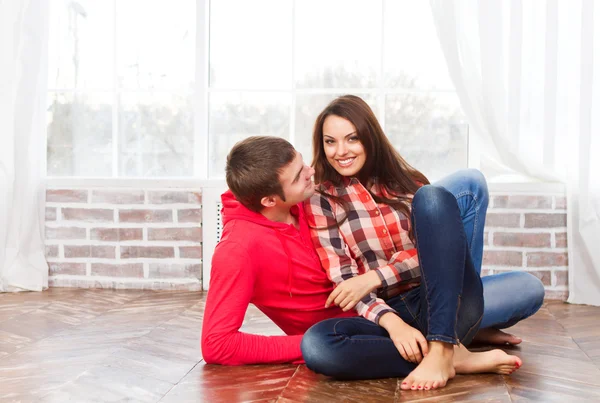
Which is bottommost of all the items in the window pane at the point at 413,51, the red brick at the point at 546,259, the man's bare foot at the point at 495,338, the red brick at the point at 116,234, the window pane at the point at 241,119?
the man's bare foot at the point at 495,338

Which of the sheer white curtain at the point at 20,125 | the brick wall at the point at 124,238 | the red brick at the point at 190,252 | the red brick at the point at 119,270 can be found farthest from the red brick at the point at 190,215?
the sheer white curtain at the point at 20,125

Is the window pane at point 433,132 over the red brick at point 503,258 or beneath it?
over

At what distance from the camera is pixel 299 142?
3266 millimetres

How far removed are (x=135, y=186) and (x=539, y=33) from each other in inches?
72.6

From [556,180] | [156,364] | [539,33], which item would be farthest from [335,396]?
[539,33]

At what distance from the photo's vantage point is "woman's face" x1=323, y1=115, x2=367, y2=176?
1957mm

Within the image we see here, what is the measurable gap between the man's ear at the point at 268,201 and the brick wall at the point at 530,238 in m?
1.43

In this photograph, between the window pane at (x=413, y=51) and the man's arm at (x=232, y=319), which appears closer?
the man's arm at (x=232, y=319)

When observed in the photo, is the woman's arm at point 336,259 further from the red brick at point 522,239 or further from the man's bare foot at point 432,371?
the red brick at point 522,239

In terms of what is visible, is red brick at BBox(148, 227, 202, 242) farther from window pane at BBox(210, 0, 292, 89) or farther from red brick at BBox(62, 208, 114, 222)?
window pane at BBox(210, 0, 292, 89)

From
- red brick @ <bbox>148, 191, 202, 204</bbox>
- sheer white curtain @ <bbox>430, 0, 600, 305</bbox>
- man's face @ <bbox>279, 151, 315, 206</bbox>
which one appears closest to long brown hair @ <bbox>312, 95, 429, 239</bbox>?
man's face @ <bbox>279, 151, 315, 206</bbox>

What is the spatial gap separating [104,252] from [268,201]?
5.29 feet

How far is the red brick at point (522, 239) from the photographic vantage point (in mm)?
3029

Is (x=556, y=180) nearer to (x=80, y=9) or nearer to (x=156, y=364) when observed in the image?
(x=156, y=364)
